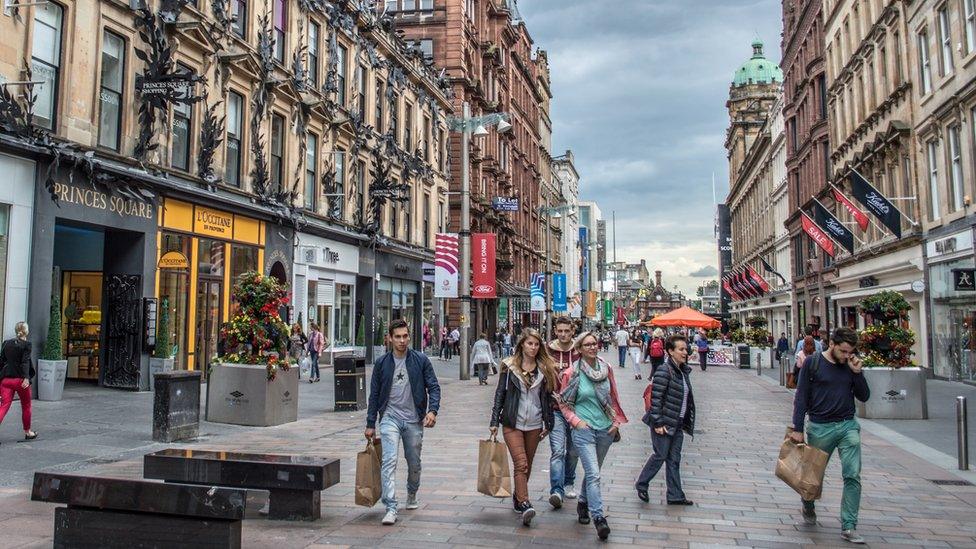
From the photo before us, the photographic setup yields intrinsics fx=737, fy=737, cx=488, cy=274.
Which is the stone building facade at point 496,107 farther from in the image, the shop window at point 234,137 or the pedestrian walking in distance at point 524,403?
the pedestrian walking in distance at point 524,403

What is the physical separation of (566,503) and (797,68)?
47659mm

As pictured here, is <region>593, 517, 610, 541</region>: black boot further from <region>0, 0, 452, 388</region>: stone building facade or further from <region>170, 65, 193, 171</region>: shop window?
<region>170, 65, 193, 171</region>: shop window

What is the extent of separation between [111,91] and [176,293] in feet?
16.6

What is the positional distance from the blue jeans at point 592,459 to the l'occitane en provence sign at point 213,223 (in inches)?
586

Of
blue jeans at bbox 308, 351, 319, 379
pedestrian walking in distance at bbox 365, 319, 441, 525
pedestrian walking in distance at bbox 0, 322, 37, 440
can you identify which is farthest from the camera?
blue jeans at bbox 308, 351, 319, 379

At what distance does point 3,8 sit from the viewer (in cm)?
1355

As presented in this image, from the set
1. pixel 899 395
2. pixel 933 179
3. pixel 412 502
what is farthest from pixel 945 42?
pixel 412 502

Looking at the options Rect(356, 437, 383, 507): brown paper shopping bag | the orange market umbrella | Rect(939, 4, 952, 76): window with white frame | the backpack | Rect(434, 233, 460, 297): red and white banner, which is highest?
Rect(939, 4, 952, 76): window with white frame

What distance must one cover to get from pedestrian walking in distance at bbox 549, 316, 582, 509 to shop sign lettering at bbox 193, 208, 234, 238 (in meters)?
14.1

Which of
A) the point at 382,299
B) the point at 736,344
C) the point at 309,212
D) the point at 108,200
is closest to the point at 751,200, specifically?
the point at 736,344

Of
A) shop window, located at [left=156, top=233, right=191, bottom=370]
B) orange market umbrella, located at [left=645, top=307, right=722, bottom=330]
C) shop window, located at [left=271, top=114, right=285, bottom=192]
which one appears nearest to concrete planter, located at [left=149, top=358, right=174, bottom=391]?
shop window, located at [left=156, top=233, right=191, bottom=370]

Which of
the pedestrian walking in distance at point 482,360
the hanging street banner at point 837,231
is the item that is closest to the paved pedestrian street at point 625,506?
the pedestrian walking in distance at point 482,360

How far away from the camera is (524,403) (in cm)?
698

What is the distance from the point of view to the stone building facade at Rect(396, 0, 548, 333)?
42156 millimetres
